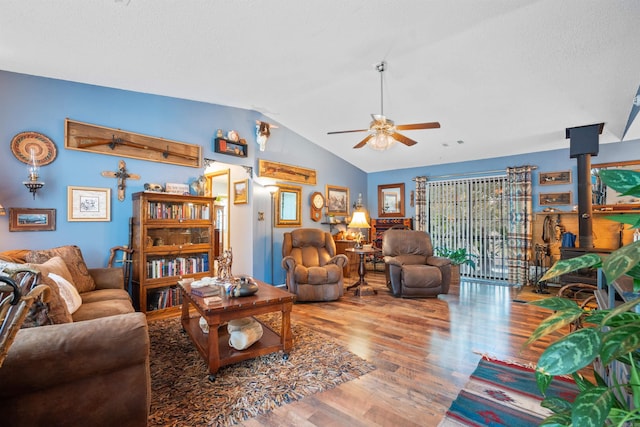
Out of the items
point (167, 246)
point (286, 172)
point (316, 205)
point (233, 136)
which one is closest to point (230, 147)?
point (233, 136)

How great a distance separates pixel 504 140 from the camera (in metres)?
4.88

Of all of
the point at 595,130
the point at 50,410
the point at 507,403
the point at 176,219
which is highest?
the point at 595,130

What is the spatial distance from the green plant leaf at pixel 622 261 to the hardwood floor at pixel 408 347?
0.29m

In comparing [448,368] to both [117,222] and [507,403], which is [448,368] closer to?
[507,403]

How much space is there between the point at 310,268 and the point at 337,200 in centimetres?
242

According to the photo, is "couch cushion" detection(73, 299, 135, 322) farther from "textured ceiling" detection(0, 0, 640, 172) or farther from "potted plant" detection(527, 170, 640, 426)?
"potted plant" detection(527, 170, 640, 426)

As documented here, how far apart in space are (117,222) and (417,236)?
441 cm

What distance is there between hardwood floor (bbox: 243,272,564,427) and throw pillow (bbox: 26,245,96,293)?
2.19m

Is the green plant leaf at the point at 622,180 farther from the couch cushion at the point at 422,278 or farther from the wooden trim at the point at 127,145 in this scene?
the wooden trim at the point at 127,145

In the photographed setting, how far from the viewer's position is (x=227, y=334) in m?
2.76

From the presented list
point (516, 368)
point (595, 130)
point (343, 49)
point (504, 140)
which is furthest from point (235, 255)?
point (595, 130)

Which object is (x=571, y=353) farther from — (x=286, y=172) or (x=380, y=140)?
(x=286, y=172)

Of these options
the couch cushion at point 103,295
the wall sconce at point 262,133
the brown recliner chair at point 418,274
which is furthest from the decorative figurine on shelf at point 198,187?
the brown recliner chair at point 418,274

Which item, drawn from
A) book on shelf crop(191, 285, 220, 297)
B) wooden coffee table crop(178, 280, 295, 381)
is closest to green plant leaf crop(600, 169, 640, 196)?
wooden coffee table crop(178, 280, 295, 381)
